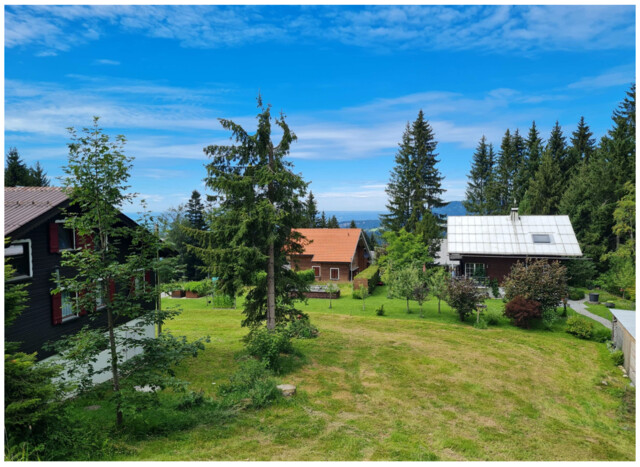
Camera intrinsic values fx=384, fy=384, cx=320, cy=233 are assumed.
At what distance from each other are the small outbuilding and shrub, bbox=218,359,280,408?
1373cm

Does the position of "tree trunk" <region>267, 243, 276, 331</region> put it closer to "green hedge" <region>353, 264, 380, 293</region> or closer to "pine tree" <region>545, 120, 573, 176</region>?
"green hedge" <region>353, 264, 380, 293</region>

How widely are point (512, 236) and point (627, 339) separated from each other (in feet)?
56.2

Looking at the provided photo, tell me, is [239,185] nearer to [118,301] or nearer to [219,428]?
[118,301]

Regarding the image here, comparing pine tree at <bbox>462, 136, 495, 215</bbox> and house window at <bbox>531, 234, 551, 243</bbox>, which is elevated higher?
pine tree at <bbox>462, 136, 495, 215</bbox>

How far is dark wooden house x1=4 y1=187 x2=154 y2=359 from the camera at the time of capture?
10789 millimetres

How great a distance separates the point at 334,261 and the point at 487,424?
28019 mm

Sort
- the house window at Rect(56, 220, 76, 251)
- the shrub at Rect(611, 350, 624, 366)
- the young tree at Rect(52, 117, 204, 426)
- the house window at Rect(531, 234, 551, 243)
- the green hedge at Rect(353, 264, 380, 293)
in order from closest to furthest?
the young tree at Rect(52, 117, 204, 426), the house window at Rect(56, 220, 76, 251), the shrub at Rect(611, 350, 624, 366), the house window at Rect(531, 234, 551, 243), the green hedge at Rect(353, 264, 380, 293)

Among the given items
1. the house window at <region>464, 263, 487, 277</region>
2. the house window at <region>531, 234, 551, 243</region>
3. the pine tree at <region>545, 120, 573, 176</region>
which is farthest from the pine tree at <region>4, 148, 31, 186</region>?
the pine tree at <region>545, 120, 573, 176</region>

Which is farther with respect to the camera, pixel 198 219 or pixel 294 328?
pixel 198 219

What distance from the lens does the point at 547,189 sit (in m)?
46.7

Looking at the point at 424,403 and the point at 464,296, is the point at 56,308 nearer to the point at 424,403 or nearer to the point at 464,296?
the point at 424,403

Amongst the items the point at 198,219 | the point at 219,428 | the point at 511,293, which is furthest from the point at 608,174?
the point at 198,219

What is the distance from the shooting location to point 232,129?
15320 millimetres

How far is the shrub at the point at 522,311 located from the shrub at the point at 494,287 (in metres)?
6.90
